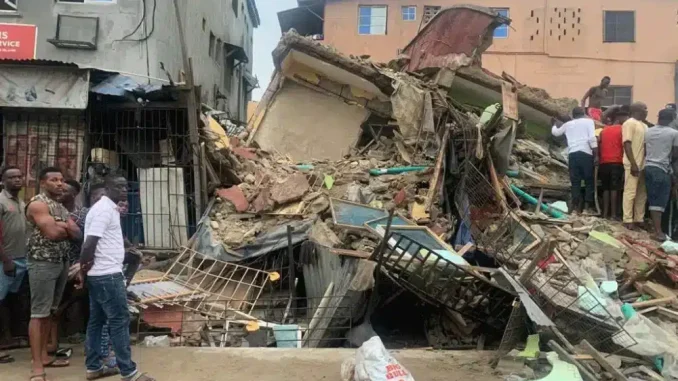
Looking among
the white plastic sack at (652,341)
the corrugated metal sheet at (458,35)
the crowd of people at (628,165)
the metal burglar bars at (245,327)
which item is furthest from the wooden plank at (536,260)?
the corrugated metal sheet at (458,35)

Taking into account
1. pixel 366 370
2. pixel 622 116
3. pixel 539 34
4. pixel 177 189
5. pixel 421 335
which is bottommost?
pixel 421 335

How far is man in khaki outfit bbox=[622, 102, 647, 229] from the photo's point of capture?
8125 millimetres

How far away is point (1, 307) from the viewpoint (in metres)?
5.18

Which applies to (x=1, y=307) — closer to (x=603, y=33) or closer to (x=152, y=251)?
(x=152, y=251)

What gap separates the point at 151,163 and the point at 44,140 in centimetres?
157

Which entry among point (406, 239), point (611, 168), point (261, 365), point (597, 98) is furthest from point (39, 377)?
point (597, 98)

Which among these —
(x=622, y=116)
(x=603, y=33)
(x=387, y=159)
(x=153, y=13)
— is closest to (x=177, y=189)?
(x=387, y=159)

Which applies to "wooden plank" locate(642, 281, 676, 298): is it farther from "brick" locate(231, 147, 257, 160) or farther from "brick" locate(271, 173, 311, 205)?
"brick" locate(231, 147, 257, 160)

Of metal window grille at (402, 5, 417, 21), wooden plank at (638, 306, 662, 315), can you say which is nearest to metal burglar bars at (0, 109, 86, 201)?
wooden plank at (638, 306, 662, 315)

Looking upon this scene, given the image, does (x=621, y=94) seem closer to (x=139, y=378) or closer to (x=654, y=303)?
(x=654, y=303)

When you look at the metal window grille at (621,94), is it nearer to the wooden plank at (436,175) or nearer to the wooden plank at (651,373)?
the wooden plank at (436,175)

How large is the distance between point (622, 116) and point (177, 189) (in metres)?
6.98

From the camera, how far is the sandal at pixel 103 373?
464 cm

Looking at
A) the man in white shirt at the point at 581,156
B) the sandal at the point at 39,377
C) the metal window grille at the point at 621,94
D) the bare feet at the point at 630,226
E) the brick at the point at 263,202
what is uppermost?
the metal window grille at the point at 621,94
